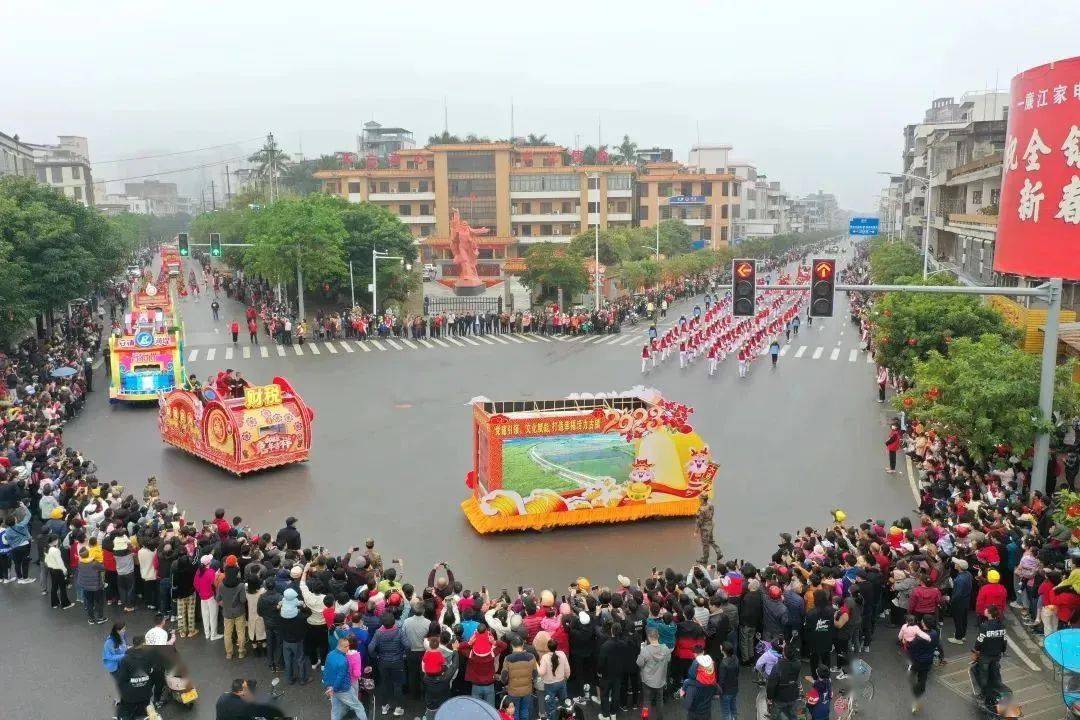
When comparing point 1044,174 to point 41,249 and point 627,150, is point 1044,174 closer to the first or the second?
point 41,249

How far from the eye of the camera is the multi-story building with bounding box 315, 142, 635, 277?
284 feet

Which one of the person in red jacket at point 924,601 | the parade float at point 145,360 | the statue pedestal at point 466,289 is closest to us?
the person in red jacket at point 924,601

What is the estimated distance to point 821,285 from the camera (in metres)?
16.5

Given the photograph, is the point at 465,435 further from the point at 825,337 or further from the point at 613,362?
the point at 825,337

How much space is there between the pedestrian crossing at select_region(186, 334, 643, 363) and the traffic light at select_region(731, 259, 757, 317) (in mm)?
22665

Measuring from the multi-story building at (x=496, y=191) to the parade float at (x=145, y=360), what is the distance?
58.0 m

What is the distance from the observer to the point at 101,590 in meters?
12.6

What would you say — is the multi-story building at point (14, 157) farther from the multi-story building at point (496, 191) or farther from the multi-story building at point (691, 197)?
the multi-story building at point (691, 197)

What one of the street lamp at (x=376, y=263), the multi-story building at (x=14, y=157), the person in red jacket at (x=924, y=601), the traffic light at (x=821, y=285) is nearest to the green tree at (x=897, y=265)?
the street lamp at (x=376, y=263)

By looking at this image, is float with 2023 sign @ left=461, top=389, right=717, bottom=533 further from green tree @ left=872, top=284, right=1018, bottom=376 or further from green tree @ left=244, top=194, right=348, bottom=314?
green tree @ left=244, top=194, right=348, bottom=314

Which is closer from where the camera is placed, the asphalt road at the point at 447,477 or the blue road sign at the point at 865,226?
the asphalt road at the point at 447,477

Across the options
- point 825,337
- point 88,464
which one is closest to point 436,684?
point 88,464

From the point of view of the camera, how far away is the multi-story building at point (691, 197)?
98.4 metres

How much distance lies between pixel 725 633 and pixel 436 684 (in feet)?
10.8
